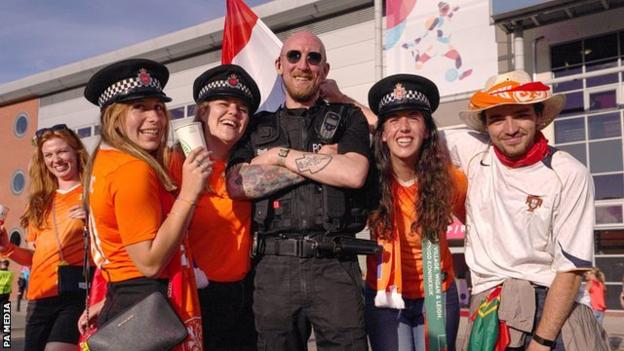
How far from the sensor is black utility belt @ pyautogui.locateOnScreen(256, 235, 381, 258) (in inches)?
135

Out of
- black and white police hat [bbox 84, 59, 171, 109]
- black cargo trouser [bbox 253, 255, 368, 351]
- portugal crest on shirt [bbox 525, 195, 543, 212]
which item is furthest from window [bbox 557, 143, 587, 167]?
black and white police hat [bbox 84, 59, 171, 109]

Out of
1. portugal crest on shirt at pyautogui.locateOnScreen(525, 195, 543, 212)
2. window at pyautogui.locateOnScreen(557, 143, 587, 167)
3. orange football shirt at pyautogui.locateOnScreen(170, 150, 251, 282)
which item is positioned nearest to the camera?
portugal crest on shirt at pyautogui.locateOnScreen(525, 195, 543, 212)

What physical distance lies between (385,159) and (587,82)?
13.4 m

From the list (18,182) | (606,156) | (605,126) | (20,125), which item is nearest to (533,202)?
(606,156)

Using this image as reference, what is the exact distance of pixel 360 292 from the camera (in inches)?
138

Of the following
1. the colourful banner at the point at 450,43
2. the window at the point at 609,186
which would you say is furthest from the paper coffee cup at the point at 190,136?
the window at the point at 609,186

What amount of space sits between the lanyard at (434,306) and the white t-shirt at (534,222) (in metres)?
0.25

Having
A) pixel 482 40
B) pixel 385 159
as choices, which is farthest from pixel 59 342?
pixel 482 40

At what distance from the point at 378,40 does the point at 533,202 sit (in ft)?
47.9

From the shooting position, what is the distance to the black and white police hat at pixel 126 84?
316 cm

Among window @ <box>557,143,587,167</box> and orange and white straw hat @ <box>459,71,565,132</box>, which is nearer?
orange and white straw hat @ <box>459,71,565,132</box>

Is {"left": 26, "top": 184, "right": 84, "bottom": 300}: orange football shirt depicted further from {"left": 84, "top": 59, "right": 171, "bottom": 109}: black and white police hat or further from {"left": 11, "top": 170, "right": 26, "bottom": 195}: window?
{"left": 11, "top": 170, "right": 26, "bottom": 195}: window

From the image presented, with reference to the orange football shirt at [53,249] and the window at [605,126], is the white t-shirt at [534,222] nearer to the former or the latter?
the orange football shirt at [53,249]

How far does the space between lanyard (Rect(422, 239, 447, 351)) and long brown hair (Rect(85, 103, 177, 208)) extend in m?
1.64
